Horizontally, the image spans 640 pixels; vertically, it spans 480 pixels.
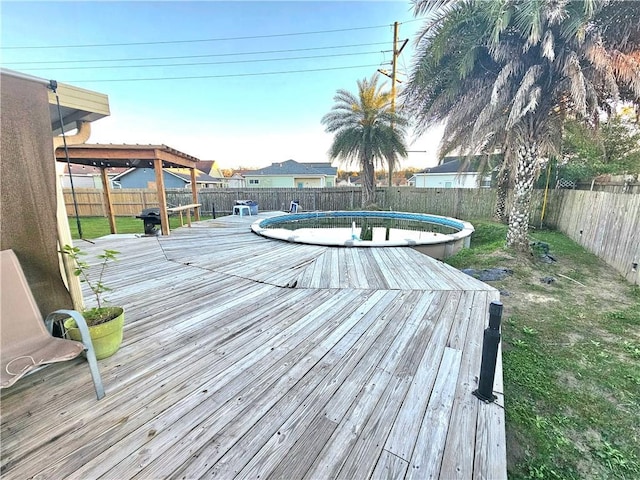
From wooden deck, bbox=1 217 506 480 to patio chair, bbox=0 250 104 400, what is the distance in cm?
35

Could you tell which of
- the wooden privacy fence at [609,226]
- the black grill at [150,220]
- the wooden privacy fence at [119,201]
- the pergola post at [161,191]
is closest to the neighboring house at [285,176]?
the wooden privacy fence at [119,201]

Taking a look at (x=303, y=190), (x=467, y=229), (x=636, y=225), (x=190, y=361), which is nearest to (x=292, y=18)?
(x=303, y=190)

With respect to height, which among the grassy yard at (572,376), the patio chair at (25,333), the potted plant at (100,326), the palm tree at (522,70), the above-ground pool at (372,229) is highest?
the palm tree at (522,70)

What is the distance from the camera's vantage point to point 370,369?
1.99 m

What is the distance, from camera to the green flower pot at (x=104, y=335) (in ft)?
6.45

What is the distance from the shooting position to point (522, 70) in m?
5.04

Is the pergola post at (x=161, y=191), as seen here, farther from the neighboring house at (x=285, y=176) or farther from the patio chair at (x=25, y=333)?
the neighboring house at (x=285, y=176)

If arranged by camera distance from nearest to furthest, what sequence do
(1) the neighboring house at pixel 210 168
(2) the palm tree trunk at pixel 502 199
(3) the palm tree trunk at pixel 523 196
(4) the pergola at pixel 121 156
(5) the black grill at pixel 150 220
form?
(3) the palm tree trunk at pixel 523 196
(4) the pergola at pixel 121 156
(5) the black grill at pixel 150 220
(2) the palm tree trunk at pixel 502 199
(1) the neighboring house at pixel 210 168

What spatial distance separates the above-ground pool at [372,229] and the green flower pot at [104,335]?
14.2 ft

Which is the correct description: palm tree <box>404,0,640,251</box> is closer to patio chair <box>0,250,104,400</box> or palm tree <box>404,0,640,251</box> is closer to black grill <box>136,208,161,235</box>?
patio chair <box>0,250,104,400</box>

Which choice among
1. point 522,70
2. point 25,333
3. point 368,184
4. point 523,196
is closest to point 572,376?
point 25,333

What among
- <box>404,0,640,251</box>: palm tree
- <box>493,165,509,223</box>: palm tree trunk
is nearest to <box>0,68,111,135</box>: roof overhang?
<box>404,0,640,251</box>: palm tree

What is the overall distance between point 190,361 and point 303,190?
533 inches

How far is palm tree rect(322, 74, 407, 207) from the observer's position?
1255 cm
